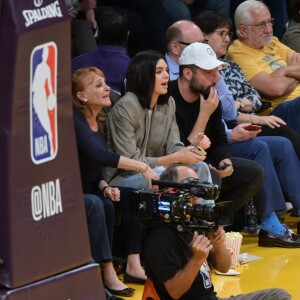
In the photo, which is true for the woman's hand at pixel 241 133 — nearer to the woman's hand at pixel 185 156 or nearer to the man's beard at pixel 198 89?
the man's beard at pixel 198 89

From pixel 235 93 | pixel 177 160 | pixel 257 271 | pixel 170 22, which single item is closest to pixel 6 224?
pixel 177 160

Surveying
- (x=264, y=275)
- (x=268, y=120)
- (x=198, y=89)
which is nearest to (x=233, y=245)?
(x=264, y=275)

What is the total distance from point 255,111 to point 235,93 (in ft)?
0.93

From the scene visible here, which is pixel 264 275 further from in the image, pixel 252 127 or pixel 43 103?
pixel 43 103

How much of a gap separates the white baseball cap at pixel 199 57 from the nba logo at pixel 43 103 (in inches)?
172

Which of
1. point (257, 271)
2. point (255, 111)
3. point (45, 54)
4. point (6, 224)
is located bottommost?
point (257, 271)

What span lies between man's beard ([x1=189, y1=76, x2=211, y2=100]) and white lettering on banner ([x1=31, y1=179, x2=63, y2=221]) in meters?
4.34

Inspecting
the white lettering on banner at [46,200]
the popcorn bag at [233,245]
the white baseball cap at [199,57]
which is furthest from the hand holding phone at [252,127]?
the white lettering on banner at [46,200]

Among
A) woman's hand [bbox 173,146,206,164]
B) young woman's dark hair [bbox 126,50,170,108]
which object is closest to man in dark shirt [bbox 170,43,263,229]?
woman's hand [bbox 173,146,206,164]

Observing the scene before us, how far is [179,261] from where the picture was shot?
4309 millimetres

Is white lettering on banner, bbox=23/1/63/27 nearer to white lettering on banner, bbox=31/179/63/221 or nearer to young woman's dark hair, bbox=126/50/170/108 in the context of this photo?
white lettering on banner, bbox=31/179/63/221

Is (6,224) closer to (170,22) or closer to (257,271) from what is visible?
(257,271)

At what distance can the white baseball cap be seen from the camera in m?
6.93

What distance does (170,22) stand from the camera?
326 inches
